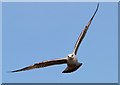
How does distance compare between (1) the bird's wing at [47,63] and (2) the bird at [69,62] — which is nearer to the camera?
(2) the bird at [69,62]

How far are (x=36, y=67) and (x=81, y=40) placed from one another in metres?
1.94

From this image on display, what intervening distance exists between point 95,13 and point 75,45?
1.49 m

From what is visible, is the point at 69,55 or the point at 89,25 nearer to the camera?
the point at 69,55

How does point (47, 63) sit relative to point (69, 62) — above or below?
below

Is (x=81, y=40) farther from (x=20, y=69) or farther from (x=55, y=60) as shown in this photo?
(x=20, y=69)

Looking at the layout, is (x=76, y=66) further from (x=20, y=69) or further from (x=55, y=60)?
(x=20, y=69)

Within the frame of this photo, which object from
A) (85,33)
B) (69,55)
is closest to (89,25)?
(85,33)

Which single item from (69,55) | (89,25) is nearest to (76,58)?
(69,55)

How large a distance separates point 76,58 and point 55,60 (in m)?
0.82

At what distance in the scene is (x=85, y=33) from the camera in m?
23.1

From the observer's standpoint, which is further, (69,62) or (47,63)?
(47,63)

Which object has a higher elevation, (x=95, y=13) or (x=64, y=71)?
(x=95, y=13)

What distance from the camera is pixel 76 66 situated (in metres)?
22.5

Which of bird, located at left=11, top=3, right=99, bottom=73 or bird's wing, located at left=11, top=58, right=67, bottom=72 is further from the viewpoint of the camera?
bird's wing, located at left=11, top=58, right=67, bottom=72
